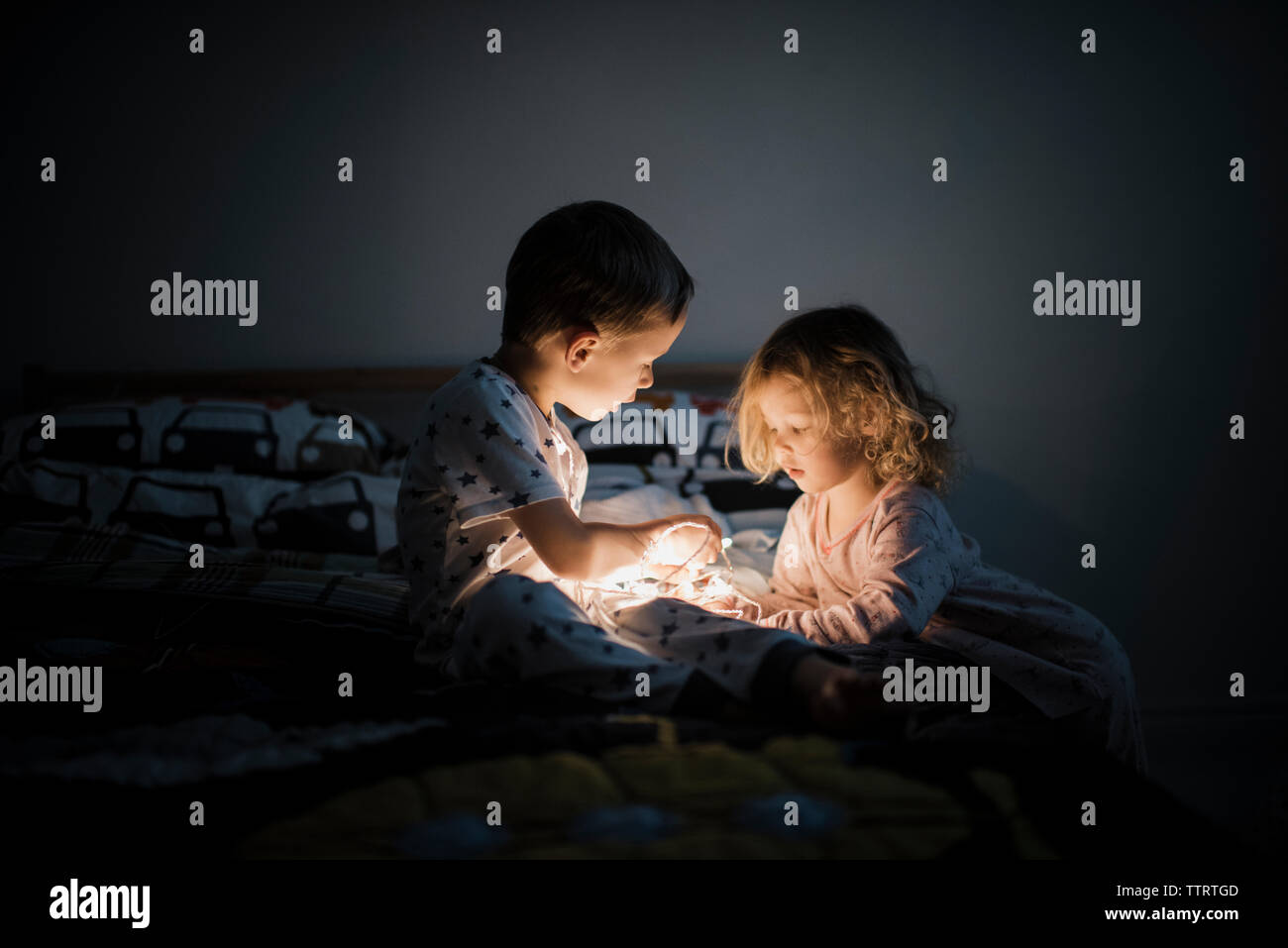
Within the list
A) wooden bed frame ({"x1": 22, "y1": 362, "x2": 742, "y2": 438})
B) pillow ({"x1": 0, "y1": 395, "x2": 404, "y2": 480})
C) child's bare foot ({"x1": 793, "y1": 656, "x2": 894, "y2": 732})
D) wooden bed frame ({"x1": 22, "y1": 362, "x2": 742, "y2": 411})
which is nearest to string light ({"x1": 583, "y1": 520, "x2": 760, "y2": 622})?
child's bare foot ({"x1": 793, "y1": 656, "x2": 894, "y2": 732})

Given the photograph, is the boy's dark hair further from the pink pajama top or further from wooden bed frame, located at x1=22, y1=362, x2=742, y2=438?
wooden bed frame, located at x1=22, y1=362, x2=742, y2=438

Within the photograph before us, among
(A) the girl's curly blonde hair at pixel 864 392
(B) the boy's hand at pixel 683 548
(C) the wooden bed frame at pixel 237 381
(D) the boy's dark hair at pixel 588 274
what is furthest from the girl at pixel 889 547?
(C) the wooden bed frame at pixel 237 381

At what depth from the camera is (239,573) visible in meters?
1.26

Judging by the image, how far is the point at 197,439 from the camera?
195 cm

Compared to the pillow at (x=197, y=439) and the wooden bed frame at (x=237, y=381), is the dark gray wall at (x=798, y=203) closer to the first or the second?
the wooden bed frame at (x=237, y=381)

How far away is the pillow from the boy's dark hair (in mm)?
995

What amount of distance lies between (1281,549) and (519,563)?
236 centimetres

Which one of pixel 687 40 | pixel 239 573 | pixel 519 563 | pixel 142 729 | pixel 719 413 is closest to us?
pixel 142 729

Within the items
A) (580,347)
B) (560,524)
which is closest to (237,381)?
(580,347)

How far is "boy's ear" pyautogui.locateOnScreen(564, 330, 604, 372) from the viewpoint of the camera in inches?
44.9

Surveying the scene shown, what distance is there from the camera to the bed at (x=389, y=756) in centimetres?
60
